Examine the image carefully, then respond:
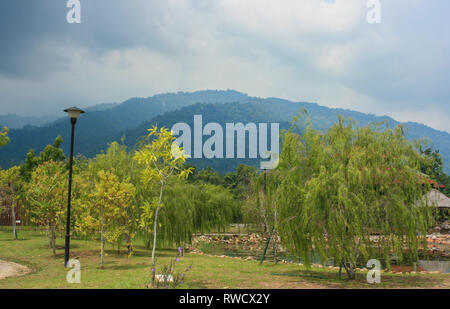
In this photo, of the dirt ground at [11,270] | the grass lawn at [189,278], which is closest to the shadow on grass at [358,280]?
the grass lawn at [189,278]

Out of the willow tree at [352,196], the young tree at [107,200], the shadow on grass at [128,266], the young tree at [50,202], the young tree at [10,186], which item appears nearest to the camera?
the willow tree at [352,196]

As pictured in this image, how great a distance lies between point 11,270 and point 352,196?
1005 cm

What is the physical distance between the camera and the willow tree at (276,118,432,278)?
9.25 meters

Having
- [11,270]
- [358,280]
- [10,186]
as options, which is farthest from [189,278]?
[10,186]

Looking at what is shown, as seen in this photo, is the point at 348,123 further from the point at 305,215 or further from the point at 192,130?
the point at 192,130

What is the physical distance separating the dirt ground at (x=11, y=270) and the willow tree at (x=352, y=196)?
25.0ft

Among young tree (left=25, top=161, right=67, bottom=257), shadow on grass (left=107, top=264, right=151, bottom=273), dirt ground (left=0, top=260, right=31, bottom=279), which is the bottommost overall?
shadow on grass (left=107, top=264, right=151, bottom=273)

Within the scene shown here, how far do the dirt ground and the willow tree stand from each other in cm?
762

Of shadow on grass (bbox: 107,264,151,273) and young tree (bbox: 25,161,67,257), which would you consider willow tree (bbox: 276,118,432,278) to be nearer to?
shadow on grass (bbox: 107,264,151,273)

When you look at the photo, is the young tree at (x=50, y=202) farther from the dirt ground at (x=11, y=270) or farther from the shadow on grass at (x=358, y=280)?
the shadow on grass at (x=358, y=280)

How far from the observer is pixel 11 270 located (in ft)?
36.4

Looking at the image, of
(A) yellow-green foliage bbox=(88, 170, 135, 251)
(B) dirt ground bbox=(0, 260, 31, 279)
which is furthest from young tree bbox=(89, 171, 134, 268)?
(B) dirt ground bbox=(0, 260, 31, 279)

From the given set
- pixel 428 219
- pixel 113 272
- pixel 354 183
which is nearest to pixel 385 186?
pixel 354 183

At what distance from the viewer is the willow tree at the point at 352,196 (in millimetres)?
9250
